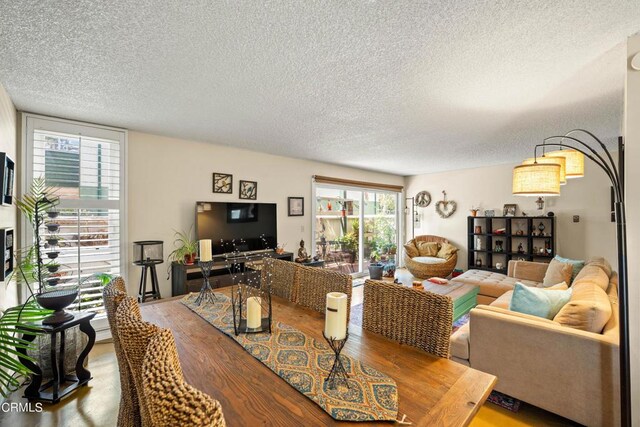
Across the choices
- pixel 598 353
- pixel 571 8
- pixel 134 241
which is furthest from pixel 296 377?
pixel 134 241

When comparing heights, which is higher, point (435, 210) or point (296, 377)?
point (435, 210)

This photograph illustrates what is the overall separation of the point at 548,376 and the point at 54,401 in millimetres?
3431

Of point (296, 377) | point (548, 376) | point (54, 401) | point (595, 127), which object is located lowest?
point (54, 401)

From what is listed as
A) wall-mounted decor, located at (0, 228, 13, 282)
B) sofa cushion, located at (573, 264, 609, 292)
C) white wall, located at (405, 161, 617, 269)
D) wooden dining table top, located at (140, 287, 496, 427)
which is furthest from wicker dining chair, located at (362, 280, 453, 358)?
white wall, located at (405, 161, 617, 269)

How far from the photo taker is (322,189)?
5664 millimetres

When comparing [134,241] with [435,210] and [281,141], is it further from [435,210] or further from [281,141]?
[435,210]

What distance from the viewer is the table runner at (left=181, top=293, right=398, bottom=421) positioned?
86cm

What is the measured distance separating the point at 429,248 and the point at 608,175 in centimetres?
472

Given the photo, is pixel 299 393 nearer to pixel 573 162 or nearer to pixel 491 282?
pixel 573 162

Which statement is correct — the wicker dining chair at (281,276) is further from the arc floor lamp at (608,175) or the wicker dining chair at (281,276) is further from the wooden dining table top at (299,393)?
the arc floor lamp at (608,175)

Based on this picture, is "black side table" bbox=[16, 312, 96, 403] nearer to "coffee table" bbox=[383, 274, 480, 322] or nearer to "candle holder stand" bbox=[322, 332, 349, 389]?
"candle holder stand" bbox=[322, 332, 349, 389]

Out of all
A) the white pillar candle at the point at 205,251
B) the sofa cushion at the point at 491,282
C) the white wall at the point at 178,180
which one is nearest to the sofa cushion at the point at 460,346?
the sofa cushion at the point at 491,282

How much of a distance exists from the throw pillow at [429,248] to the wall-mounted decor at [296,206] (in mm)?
2978

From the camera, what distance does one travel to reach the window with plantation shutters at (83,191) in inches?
111
